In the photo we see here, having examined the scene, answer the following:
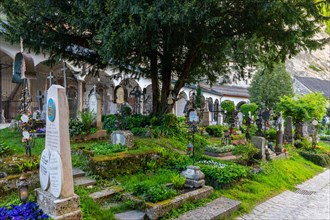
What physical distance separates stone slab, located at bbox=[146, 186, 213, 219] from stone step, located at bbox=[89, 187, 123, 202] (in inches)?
35.3

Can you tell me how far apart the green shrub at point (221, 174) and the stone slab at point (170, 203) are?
79 cm

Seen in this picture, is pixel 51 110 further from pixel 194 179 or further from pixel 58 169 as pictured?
pixel 194 179

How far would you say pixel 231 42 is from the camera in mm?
8828

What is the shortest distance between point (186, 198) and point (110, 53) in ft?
19.5

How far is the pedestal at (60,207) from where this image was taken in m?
3.81

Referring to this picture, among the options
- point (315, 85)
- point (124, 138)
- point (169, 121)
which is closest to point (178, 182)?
point (124, 138)

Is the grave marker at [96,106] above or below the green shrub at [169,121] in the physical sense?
above

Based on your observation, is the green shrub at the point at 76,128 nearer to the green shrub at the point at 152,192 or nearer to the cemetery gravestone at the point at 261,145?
the green shrub at the point at 152,192

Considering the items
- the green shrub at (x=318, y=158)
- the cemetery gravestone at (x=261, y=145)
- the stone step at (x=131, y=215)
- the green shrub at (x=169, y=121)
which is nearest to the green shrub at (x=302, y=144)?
the green shrub at (x=318, y=158)

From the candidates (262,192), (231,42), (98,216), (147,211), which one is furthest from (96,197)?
(231,42)

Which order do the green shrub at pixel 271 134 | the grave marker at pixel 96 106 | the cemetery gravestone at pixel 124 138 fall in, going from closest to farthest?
1. the cemetery gravestone at pixel 124 138
2. the grave marker at pixel 96 106
3. the green shrub at pixel 271 134

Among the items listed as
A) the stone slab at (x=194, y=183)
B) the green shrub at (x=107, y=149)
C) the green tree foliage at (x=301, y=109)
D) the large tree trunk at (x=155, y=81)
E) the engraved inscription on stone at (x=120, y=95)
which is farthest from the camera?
the green tree foliage at (x=301, y=109)

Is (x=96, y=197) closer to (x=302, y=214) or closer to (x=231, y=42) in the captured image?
(x=302, y=214)

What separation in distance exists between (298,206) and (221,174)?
6.48 ft
